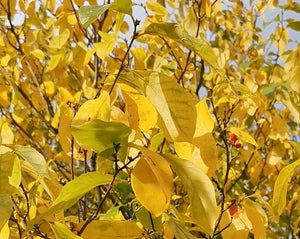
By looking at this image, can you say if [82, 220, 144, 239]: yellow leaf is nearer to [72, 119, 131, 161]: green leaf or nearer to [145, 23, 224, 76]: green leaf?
[72, 119, 131, 161]: green leaf

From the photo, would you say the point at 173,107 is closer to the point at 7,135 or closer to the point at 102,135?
the point at 102,135

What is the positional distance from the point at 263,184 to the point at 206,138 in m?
2.16

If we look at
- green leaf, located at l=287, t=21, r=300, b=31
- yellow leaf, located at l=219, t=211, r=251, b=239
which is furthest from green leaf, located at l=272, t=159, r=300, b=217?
green leaf, located at l=287, t=21, r=300, b=31

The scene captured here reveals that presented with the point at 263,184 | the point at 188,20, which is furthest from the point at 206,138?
the point at 263,184

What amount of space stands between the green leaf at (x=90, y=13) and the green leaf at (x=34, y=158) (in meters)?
0.19

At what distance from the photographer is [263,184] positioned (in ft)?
9.25

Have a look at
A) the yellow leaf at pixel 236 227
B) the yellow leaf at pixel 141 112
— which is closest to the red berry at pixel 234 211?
the yellow leaf at pixel 236 227

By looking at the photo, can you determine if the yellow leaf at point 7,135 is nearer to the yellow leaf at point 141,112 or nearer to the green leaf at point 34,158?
the green leaf at point 34,158

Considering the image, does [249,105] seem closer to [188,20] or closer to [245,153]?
[245,153]

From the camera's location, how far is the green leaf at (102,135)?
58 cm

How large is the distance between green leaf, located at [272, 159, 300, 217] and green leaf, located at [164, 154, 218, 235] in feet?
0.53

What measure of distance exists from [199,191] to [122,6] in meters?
0.24

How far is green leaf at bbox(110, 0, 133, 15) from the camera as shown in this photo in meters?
0.62

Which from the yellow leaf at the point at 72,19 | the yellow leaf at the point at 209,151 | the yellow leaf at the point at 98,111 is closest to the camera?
the yellow leaf at the point at 98,111
